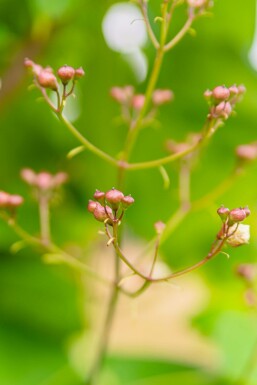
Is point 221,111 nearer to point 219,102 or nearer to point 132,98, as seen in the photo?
point 219,102

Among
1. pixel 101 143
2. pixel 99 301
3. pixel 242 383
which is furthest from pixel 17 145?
pixel 242 383

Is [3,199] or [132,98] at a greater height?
[132,98]

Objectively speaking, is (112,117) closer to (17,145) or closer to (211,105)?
(17,145)

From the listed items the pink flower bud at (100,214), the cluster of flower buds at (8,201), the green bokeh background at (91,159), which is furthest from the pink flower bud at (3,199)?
the green bokeh background at (91,159)

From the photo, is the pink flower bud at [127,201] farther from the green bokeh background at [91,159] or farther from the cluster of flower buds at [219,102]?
the green bokeh background at [91,159]

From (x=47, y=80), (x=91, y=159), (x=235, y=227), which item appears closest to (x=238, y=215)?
(x=235, y=227)

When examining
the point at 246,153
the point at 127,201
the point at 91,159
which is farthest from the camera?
the point at 91,159
